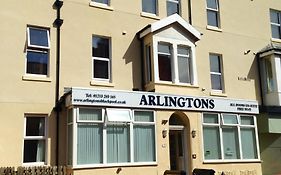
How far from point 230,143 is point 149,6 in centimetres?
775

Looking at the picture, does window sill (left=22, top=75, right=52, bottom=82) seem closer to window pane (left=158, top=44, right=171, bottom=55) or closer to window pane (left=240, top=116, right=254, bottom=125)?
window pane (left=158, top=44, right=171, bottom=55)

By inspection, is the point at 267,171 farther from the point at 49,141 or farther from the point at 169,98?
the point at 49,141

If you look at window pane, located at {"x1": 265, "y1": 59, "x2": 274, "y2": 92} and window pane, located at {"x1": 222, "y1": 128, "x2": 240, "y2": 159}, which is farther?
Result: window pane, located at {"x1": 265, "y1": 59, "x2": 274, "y2": 92}

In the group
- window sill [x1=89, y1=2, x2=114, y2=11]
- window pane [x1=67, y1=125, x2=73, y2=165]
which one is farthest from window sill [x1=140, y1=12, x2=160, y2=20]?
window pane [x1=67, y1=125, x2=73, y2=165]

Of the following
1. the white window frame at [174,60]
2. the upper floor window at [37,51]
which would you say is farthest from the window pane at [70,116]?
the white window frame at [174,60]

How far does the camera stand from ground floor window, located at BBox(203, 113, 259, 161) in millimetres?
17172

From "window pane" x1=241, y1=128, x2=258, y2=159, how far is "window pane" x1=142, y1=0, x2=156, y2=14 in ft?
24.1

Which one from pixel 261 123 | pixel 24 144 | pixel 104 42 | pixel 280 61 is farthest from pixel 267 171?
pixel 24 144

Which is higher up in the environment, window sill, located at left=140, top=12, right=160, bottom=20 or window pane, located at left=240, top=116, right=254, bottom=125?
window sill, located at left=140, top=12, right=160, bottom=20

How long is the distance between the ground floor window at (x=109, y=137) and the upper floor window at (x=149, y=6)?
18.6ft

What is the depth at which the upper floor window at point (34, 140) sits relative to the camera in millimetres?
14281

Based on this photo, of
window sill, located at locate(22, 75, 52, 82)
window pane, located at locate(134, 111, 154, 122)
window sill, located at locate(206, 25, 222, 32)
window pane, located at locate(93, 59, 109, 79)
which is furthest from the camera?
window sill, located at locate(206, 25, 222, 32)

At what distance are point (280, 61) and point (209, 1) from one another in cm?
515

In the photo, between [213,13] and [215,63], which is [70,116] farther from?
[213,13]
